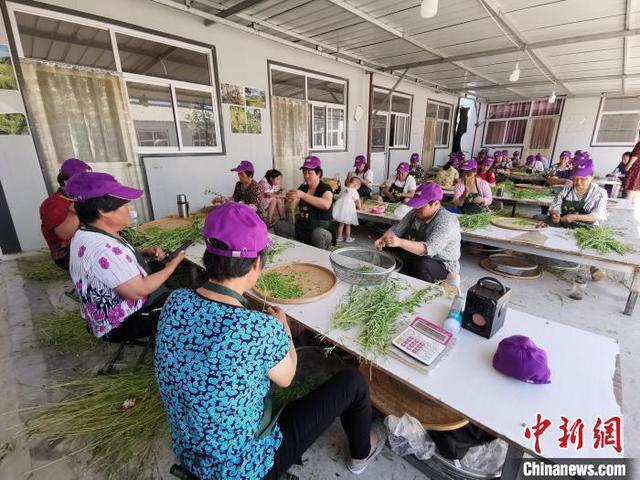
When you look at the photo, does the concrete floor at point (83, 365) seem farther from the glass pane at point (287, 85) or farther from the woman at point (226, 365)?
the glass pane at point (287, 85)

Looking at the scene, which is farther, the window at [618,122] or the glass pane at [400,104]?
the window at [618,122]

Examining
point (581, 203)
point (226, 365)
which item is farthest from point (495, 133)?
point (226, 365)

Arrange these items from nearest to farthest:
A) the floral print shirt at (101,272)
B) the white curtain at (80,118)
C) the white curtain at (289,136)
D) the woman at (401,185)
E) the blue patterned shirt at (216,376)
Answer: the blue patterned shirt at (216,376) → the floral print shirt at (101,272) → the white curtain at (80,118) → the woman at (401,185) → the white curtain at (289,136)

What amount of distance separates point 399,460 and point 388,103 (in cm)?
955

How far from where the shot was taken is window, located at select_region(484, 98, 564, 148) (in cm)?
1327

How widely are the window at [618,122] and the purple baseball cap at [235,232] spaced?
16.7 meters

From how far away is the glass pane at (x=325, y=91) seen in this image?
7.03 meters

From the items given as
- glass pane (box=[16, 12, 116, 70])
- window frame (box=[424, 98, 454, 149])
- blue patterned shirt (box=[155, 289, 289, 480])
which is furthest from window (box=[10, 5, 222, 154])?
window frame (box=[424, 98, 454, 149])

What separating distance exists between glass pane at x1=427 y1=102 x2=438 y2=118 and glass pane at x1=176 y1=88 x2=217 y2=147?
9.12 metres

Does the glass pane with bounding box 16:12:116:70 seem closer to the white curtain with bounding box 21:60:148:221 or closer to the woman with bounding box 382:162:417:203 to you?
the white curtain with bounding box 21:60:148:221

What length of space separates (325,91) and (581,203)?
231 inches

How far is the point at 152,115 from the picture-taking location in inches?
189

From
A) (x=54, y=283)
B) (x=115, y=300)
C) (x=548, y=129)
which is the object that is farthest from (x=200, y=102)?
(x=548, y=129)

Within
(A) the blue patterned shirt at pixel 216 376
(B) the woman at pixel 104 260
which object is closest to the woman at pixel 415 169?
(B) the woman at pixel 104 260
